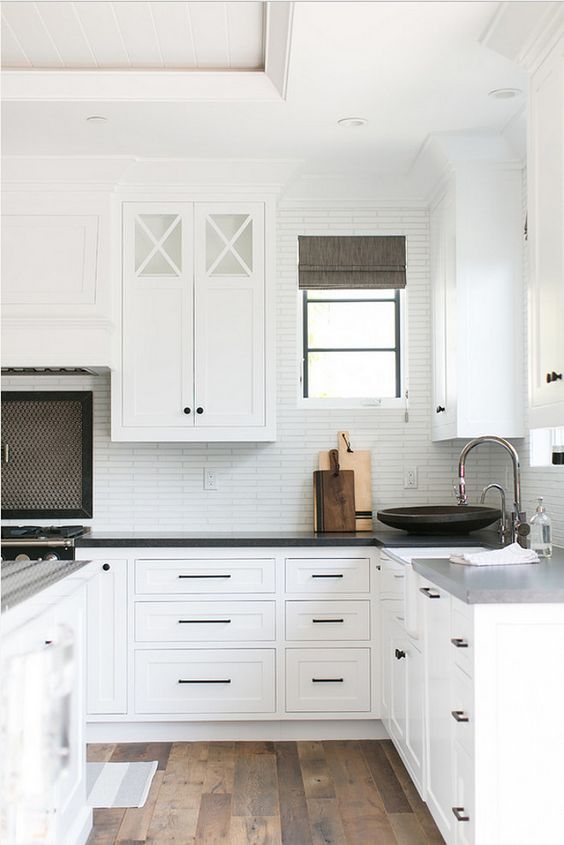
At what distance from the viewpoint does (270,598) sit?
4.20 m

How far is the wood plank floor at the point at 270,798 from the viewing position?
10.2ft

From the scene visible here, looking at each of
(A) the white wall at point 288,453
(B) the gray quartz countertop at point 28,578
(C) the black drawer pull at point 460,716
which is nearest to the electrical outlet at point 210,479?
(A) the white wall at point 288,453

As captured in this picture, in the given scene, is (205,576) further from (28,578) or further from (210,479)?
(28,578)

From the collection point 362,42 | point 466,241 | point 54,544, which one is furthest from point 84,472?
point 362,42

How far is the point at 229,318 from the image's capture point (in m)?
4.50

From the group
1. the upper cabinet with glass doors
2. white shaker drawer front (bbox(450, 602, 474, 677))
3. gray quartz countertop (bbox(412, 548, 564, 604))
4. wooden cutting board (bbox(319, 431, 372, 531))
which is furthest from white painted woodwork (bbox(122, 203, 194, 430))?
white shaker drawer front (bbox(450, 602, 474, 677))

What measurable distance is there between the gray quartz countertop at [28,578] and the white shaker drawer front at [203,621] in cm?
120

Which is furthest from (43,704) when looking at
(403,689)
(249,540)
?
(249,540)

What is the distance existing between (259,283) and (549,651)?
8.50ft

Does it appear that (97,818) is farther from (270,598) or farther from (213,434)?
(213,434)

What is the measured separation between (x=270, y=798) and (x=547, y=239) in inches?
87.4

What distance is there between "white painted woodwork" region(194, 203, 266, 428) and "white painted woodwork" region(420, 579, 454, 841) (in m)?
1.64

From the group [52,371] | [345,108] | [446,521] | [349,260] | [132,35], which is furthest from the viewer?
[349,260]

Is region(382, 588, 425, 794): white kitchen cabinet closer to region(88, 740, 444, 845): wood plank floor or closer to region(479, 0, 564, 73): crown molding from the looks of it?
region(88, 740, 444, 845): wood plank floor
